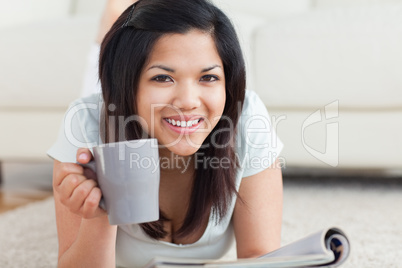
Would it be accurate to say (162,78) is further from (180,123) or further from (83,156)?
(83,156)

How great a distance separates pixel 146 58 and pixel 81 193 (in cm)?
28

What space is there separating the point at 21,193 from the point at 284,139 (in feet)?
3.53

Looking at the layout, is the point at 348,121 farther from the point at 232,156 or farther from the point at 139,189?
the point at 139,189

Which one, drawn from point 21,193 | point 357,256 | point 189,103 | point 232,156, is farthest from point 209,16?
point 21,193

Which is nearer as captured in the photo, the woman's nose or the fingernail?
the fingernail

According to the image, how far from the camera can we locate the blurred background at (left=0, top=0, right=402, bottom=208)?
71.6 inches

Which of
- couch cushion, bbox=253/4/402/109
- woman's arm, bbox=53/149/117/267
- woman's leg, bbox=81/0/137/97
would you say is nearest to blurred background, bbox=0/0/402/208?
couch cushion, bbox=253/4/402/109

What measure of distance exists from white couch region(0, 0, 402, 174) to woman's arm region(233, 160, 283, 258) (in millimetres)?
764

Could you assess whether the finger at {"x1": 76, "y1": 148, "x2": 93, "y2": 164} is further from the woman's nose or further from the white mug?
the woman's nose

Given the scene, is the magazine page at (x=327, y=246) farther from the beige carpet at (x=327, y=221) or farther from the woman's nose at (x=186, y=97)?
the beige carpet at (x=327, y=221)

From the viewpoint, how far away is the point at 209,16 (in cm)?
96

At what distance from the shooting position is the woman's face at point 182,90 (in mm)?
910

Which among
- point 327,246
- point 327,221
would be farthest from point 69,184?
point 327,221

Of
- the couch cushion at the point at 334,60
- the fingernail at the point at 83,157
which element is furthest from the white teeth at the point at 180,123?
the couch cushion at the point at 334,60
